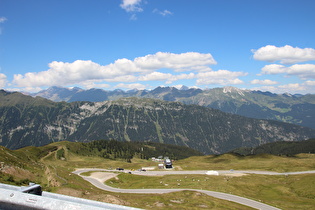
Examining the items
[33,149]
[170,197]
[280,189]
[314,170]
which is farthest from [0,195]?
[33,149]

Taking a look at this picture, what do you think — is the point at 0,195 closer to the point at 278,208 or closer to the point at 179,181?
the point at 278,208

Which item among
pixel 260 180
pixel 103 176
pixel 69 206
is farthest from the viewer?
pixel 103 176

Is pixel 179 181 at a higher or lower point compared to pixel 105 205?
lower

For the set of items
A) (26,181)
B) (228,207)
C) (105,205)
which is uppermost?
(105,205)

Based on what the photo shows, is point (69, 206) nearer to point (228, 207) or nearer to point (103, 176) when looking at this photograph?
point (228, 207)

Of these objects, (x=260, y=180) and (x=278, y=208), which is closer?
(x=278, y=208)

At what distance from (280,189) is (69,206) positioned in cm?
10313

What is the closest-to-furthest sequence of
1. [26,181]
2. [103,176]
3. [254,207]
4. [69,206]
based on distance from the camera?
[69,206]
[26,181]
[254,207]
[103,176]

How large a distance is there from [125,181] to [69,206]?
350 feet

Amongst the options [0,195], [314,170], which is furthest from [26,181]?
[314,170]

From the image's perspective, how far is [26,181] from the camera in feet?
160

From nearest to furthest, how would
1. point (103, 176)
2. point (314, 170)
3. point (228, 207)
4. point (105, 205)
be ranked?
1. point (105, 205)
2. point (228, 207)
3. point (103, 176)
4. point (314, 170)

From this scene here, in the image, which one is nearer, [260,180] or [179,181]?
[179,181]

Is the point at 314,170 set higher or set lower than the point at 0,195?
lower
